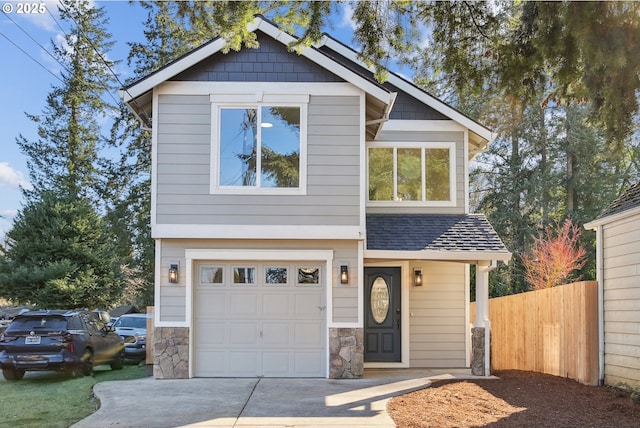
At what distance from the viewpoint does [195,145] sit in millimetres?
11188

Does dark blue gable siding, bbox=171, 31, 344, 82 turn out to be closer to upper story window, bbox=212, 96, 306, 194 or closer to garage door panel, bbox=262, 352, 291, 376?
upper story window, bbox=212, 96, 306, 194

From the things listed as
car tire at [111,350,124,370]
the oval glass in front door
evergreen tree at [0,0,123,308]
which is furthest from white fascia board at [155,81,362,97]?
evergreen tree at [0,0,123,308]

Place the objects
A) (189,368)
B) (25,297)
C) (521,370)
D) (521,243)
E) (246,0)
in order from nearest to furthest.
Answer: (246,0)
(189,368)
(521,370)
(25,297)
(521,243)

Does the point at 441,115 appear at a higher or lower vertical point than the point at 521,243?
higher

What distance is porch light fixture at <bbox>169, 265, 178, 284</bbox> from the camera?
11.1 metres

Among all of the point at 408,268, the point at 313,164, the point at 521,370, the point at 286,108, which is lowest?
the point at 521,370

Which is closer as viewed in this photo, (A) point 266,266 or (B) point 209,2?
(B) point 209,2

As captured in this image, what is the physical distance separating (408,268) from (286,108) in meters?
4.55

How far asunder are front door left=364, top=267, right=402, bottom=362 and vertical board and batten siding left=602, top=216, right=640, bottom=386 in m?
4.31

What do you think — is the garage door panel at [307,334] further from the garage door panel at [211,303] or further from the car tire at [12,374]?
the car tire at [12,374]

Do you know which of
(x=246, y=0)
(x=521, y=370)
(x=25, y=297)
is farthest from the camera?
(x=25, y=297)

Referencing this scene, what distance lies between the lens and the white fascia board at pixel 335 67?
11.1 metres

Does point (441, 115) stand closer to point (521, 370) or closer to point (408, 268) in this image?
point (408, 268)

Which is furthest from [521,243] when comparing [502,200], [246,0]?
[246,0]
